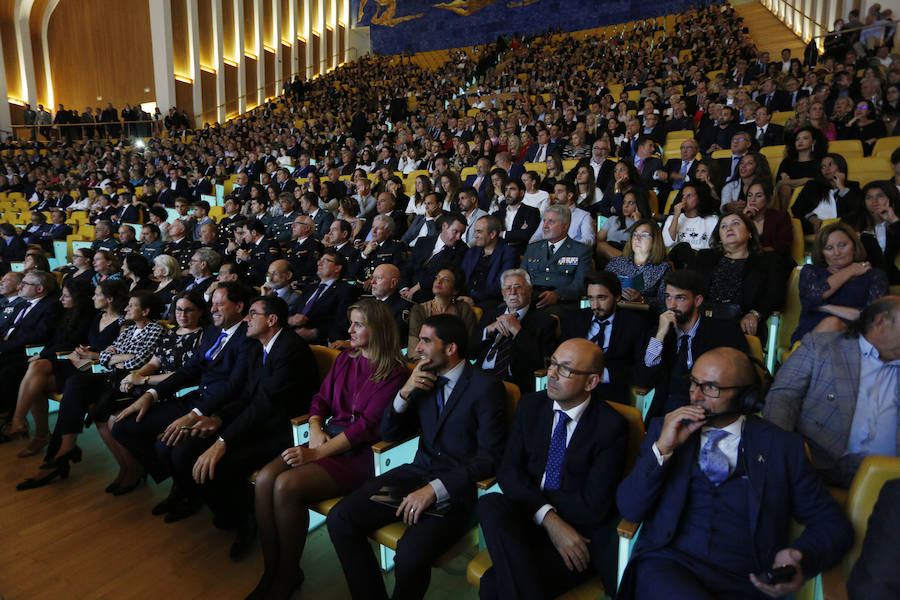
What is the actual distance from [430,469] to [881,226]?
265 centimetres

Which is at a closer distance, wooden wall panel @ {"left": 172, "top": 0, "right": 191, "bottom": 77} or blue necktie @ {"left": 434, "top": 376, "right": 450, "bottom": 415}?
blue necktie @ {"left": 434, "top": 376, "right": 450, "bottom": 415}

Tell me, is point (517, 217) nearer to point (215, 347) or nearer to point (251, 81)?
point (215, 347)

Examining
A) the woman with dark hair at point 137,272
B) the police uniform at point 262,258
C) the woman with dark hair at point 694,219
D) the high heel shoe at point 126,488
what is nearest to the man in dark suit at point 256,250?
the police uniform at point 262,258

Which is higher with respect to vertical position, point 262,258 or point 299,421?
point 262,258

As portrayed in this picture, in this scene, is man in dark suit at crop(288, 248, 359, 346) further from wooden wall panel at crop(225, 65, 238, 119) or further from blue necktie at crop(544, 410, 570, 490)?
wooden wall panel at crop(225, 65, 238, 119)

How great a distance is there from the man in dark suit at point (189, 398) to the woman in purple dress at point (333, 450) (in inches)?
19.9

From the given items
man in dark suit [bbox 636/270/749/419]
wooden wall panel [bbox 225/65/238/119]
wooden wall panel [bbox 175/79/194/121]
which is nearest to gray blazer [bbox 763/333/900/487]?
man in dark suit [bbox 636/270/749/419]

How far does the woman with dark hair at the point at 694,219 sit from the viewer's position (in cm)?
333

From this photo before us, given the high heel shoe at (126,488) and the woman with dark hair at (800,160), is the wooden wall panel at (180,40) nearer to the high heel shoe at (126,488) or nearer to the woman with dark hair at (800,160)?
the high heel shoe at (126,488)

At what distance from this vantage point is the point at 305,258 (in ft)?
14.8

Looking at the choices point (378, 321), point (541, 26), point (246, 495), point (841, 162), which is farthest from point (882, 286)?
point (541, 26)

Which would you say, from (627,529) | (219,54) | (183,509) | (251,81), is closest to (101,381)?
(183,509)

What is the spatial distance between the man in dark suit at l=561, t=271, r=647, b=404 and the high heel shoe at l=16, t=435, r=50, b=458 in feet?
9.76

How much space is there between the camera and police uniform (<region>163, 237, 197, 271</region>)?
17.3ft
